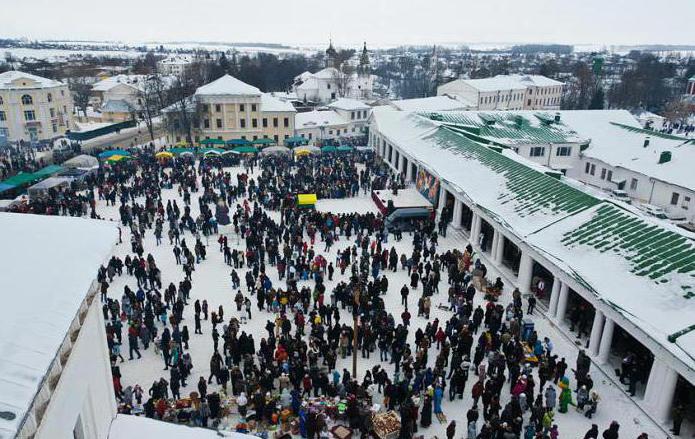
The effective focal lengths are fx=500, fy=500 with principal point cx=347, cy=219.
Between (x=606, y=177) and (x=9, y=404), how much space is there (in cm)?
3414

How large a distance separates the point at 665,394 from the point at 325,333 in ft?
28.2

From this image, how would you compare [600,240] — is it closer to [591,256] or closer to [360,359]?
[591,256]

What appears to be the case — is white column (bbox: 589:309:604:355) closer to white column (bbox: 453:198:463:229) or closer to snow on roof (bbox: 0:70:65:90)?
white column (bbox: 453:198:463:229)

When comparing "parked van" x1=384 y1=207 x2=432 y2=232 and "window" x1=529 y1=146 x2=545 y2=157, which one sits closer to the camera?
"parked van" x1=384 y1=207 x2=432 y2=232

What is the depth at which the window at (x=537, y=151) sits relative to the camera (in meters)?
34.2

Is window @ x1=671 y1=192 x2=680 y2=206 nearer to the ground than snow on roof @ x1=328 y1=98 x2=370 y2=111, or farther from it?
nearer to the ground

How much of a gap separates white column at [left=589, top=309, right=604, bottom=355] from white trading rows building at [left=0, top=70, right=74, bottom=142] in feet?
162

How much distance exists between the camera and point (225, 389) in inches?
482

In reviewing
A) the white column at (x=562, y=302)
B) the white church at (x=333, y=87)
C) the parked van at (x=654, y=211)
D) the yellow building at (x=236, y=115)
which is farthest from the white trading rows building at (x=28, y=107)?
the parked van at (x=654, y=211)

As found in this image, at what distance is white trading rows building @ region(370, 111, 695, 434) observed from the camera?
37.8 feet

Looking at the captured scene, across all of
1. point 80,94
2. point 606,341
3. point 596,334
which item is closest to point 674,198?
point 596,334

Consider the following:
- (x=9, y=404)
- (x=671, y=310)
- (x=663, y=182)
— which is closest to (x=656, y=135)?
(x=663, y=182)

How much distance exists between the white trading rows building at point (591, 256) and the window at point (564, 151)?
33.8 feet

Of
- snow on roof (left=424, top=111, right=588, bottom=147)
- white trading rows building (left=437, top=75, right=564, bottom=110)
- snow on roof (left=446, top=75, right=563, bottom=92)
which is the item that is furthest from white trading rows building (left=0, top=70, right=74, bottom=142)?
snow on roof (left=446, top=75, right=563, bottom=92)
